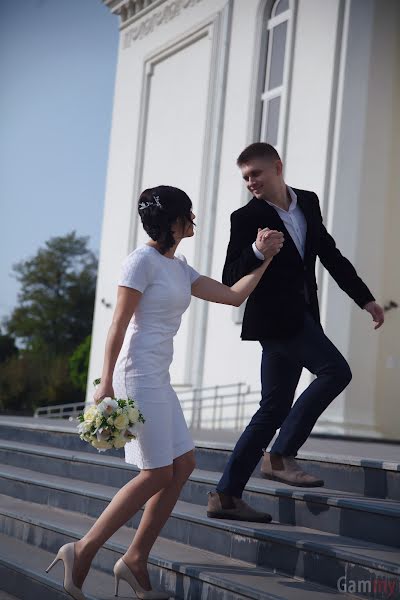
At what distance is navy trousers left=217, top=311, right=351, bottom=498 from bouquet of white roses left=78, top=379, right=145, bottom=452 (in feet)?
3.07

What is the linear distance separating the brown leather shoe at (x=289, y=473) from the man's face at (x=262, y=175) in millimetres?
1427

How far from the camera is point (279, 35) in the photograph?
14.2m

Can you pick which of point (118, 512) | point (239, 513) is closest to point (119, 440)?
point (118, 512)

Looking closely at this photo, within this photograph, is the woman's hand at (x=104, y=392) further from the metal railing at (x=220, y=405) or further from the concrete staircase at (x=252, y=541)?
the metal railing at (x=220, y=405)

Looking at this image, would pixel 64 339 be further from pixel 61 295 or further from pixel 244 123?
pixel 244 123

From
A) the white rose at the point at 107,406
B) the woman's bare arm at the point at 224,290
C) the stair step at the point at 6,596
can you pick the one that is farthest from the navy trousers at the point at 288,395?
the stair step at the point at 6,596

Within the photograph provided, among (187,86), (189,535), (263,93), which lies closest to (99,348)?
(187,86)

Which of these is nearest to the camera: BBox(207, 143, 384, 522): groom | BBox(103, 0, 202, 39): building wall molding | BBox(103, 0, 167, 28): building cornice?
BBox(207, 143, 384, 522): groom

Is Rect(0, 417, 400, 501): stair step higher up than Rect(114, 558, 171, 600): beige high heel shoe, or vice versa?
Rect(0, 417, 400, 501): stair step

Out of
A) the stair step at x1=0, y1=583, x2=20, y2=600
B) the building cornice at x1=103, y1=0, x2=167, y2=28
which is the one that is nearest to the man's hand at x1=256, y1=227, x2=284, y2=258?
the stair step at x1=0, y1=583, x2=20, y2=600

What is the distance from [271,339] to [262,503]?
1006 mm

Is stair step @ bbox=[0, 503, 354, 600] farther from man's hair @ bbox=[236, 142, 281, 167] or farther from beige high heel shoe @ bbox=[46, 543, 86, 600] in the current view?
man's hair @ bbox=[236, 142, 281, 167]

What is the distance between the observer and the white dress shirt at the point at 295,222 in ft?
16.1

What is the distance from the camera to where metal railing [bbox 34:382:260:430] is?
13648 millimetres
